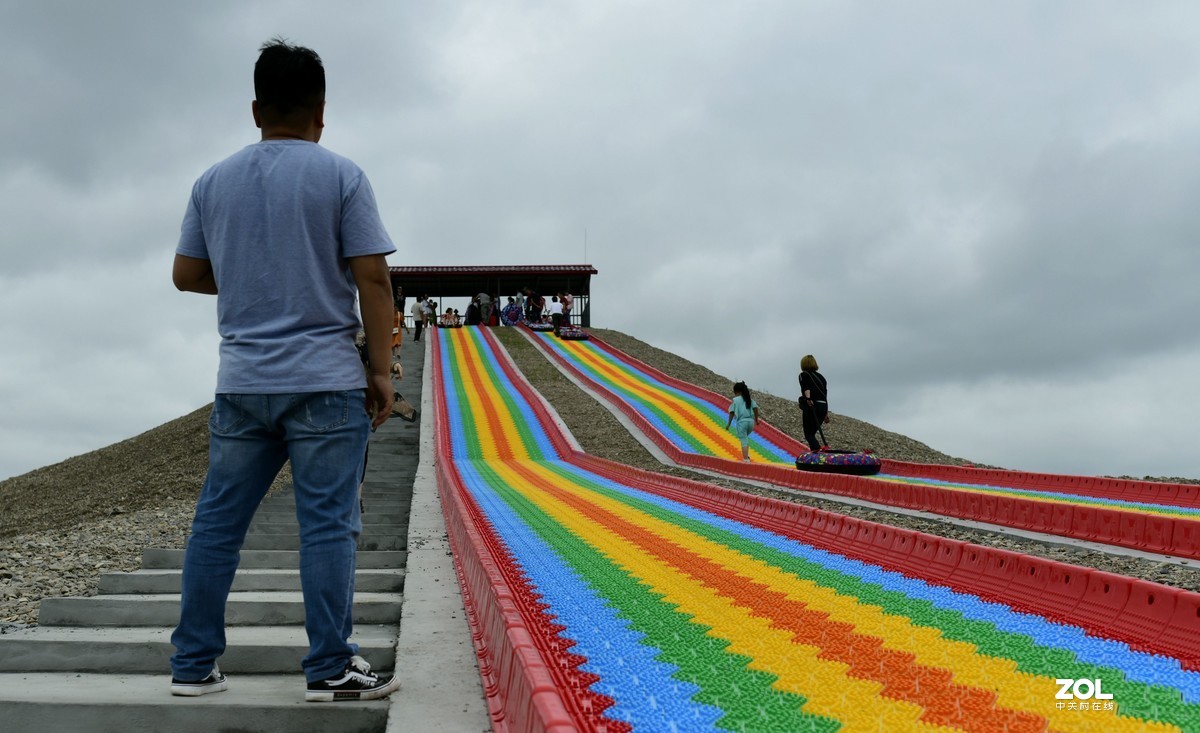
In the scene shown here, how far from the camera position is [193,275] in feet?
11.5

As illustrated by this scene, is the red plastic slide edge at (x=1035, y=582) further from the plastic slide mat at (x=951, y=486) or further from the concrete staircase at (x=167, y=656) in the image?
the concrete staircase at (x=167, y=656)

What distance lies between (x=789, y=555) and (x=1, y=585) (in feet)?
16.8

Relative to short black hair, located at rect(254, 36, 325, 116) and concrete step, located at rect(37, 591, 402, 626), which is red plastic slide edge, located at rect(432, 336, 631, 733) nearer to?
concrete step, located at rect(37, 591, 402, 626)

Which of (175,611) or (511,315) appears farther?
(511,315)

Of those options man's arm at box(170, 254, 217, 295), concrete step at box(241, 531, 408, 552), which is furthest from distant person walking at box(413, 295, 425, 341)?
man's arm at box(170, 254, 217, 295)

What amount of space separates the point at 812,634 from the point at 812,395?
1257 cm

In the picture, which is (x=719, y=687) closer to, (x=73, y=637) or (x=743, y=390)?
(x=73, y=637)

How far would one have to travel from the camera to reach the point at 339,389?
10.3 feet

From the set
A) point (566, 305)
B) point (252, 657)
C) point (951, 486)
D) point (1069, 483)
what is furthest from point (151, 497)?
point (566, 305)

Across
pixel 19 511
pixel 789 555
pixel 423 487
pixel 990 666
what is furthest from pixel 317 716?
pixel 19 511

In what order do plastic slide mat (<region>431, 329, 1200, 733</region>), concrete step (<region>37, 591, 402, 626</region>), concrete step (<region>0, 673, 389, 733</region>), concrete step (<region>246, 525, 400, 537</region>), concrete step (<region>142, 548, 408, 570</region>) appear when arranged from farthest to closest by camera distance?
concrete step (<region>246, 525, 400, 537</region>) → concrete step (<region>142, 548, 408, 570</region>) → concrete step (<region>37, 591, 402, 626</region>) → concrete step (<region>0, 673, 389, 733</region>) → plastic slide mat (<region>431, 329, 1200, 733</region>)

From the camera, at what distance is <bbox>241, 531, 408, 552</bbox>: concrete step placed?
6.89m
